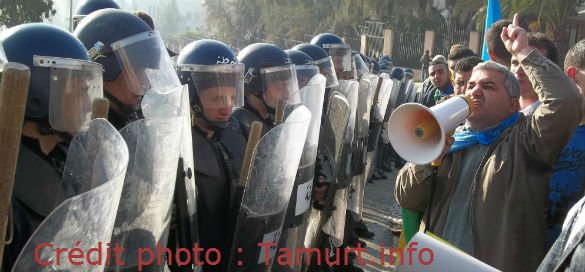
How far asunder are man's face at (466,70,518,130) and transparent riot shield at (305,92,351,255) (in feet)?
3.61

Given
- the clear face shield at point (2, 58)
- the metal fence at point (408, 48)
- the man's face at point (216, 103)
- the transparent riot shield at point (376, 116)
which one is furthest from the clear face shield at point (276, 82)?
the metal fence at point (408, 48)

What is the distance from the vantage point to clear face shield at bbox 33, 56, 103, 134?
2.24m

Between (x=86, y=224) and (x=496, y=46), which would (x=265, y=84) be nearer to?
(x=496, y=46)

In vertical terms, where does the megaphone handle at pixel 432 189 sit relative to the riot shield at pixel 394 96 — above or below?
above

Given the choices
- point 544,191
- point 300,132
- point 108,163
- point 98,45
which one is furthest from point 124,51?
point 544,191

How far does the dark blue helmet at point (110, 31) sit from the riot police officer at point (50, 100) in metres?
0.62

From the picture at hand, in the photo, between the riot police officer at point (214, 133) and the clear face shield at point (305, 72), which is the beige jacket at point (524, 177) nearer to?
the riot police officer at point (214, 133)

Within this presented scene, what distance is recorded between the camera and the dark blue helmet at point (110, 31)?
310 cm

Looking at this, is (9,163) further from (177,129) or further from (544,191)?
(544,191)

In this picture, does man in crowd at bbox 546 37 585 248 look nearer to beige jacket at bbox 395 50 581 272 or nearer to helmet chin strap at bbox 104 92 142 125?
beige jacket at bbox 395 50 581 272

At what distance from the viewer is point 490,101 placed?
9.58 feet

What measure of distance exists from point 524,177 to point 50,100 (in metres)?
2.04

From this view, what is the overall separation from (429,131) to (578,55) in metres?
1.05

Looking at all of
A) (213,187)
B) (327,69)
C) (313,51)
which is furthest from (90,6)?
(213,187)
